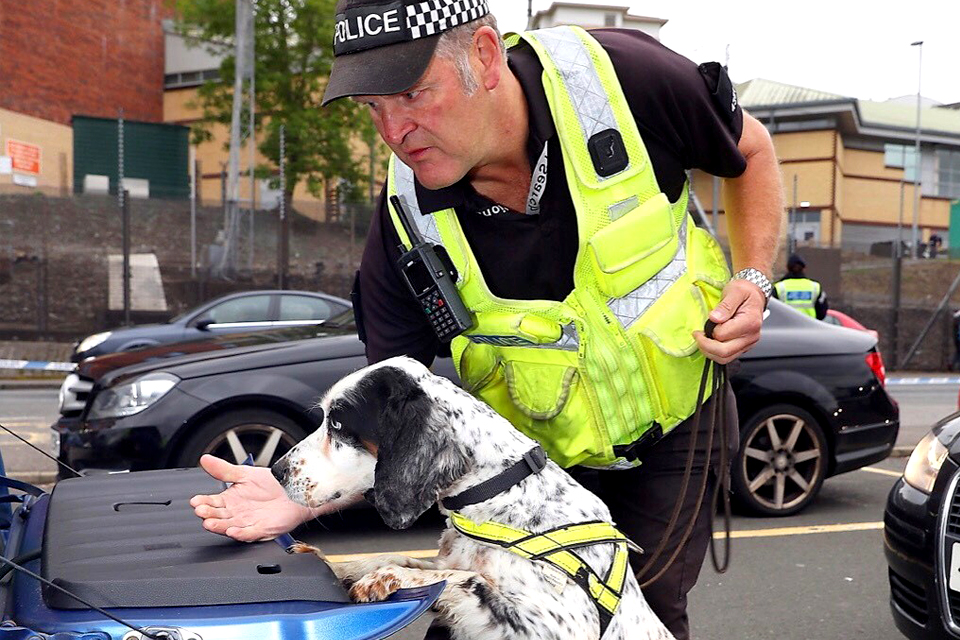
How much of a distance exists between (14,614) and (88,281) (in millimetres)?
17752

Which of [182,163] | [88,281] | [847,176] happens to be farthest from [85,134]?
[847,176]

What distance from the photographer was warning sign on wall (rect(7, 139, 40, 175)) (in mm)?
28375

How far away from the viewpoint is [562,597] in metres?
1.94

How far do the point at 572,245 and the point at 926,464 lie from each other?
229 cm

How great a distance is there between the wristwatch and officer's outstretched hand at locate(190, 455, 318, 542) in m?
1.19

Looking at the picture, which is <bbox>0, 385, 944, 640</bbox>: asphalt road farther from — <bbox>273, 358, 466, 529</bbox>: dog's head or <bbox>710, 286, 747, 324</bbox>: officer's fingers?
<bbox>710, 286, 747, 324</bbox>: officer's fingers

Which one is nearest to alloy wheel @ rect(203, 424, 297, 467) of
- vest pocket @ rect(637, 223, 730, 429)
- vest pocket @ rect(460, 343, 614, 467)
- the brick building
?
vest pocket @ rect(460, 343, 614, 467)

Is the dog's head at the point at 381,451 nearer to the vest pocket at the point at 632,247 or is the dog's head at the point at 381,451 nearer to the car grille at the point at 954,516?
the vest pocket at the point at 632,247

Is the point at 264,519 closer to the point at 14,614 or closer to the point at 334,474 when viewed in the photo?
the point at 334,474

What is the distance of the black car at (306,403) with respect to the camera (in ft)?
17.8

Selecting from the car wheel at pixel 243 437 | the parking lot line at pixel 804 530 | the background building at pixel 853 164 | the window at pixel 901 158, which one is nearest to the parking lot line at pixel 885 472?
the parking lot line at pixel 804 530

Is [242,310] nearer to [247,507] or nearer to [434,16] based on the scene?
[247,507]

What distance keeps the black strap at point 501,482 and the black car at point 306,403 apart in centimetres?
321

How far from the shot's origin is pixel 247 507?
2111 mm
